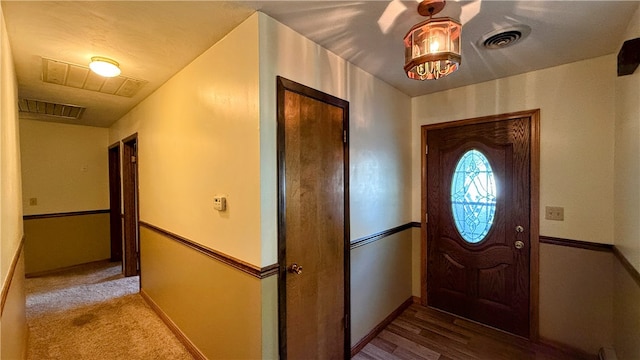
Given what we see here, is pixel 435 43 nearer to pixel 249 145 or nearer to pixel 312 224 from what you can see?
pixel 249 145

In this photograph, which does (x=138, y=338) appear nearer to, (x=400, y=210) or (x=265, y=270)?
(x=265, y=270)

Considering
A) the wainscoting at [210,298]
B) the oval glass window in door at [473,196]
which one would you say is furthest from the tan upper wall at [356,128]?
the oval glass window in door at [473,196]

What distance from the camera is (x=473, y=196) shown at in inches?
A: 103

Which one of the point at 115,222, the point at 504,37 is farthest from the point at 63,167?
the point at 504,37

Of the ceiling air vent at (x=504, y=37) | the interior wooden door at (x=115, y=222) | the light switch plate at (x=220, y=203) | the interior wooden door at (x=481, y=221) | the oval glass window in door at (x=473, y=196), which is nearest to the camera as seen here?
the ceiling air vent at (x=504, y=37)

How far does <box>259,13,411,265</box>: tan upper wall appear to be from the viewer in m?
1.55

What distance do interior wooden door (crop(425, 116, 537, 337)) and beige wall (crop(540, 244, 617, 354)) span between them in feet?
0.44

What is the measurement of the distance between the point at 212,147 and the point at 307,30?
0.99 meters

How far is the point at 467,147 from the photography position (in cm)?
262

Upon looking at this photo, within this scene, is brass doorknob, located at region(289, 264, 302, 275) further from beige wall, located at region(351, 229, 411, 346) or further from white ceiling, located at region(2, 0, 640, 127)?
white ceiling, located at region(2, 0, 640, 127)

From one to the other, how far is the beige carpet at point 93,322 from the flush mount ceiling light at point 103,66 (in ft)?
7.33

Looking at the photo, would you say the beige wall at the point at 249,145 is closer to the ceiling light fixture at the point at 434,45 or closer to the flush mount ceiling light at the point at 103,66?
the flush mount ceiling light at the point at 103,66

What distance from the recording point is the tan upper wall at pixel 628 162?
145cm

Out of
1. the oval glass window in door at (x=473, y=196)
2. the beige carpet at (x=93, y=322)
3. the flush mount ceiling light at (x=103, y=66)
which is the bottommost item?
the beige carpet at (x=93, y=322)
